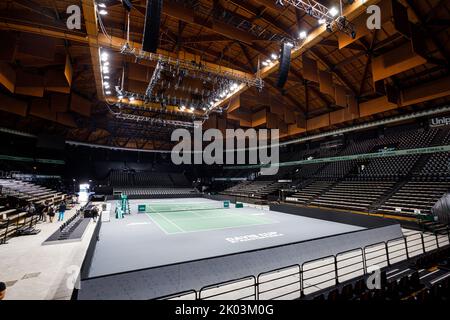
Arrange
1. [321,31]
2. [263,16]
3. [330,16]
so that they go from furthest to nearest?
[263,16] < [321,31] < [330,16]

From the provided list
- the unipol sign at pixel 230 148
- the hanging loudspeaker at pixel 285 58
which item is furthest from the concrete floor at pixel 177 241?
the unipol sign at pixel 230 148

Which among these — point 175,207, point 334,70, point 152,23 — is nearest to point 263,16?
point 152,23

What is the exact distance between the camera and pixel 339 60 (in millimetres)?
13484

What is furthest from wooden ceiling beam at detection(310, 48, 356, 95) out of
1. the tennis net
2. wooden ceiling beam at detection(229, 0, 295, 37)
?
the tennis net

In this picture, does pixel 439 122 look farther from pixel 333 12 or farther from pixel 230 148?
pixel 230 148

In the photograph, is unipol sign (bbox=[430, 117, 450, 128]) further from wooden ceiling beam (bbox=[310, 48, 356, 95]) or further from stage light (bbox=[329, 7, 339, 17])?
stage light (bbox=[329, 7, 339, 17])

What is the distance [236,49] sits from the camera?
43.0ft

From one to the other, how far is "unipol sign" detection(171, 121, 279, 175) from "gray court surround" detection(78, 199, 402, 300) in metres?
15.1

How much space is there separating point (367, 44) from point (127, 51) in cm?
1213

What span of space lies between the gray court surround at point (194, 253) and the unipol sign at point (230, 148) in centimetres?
1511

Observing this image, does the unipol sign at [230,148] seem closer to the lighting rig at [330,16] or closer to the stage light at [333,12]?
the lighting rig at [330,16]

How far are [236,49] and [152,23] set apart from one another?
24.8 ft

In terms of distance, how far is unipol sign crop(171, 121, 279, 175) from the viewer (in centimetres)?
2595

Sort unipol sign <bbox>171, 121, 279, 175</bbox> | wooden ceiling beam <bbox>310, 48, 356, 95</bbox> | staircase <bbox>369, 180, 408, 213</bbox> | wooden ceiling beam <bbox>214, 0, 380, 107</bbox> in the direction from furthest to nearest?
unipol sign <bbox>171, 121, 279, 175</bbox>
staircase <bbox>369, 180, 408, 213</bbox>
wooden ceiling beam <bbox>310, 48, 356, 95</bbox>
wooden ceiling beam <bbox>214, 0, 380, 107</bbox>
